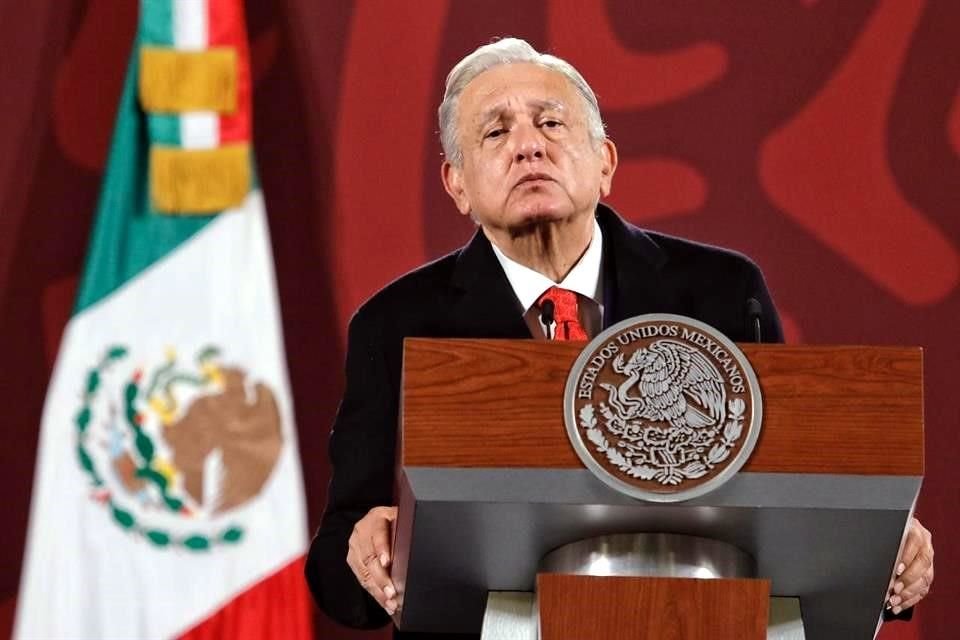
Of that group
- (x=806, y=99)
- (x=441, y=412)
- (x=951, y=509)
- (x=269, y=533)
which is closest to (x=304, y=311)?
(x=269, y=533)

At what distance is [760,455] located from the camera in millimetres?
1719

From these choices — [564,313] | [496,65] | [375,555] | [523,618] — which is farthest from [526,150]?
[523,618]

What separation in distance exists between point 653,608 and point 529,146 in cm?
102

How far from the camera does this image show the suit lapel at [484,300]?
2.51 meters

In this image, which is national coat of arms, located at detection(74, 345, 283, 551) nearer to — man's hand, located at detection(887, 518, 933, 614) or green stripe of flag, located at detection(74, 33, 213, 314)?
green stripe of flag, located at detection(74, 33, 213, 314)

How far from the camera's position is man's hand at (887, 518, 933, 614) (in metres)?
1.98

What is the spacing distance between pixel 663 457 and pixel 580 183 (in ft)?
3.10

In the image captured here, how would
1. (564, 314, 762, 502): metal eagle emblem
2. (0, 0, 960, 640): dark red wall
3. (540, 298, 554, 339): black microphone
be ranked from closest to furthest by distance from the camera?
(564, 314, 762, 502): metal eagle emblem, (540, 298, 554, 339): black microphone, (0, 0, 960, 640): dark red wall

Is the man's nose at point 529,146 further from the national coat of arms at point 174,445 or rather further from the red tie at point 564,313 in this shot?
the national coat of arms at point 174,445

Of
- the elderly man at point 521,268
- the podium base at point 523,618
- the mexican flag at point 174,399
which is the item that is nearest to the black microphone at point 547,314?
the elderly man at point 521,268

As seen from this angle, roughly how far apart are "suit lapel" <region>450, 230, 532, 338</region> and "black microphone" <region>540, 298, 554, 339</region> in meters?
0.05

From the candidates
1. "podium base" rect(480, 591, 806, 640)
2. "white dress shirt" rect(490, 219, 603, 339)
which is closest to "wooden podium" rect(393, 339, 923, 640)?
"podium base" rect(480, 591, 806, 640)

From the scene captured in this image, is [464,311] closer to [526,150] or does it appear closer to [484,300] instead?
[484,300]

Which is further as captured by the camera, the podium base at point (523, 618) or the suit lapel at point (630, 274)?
the suit lapel at point (630, 274)
